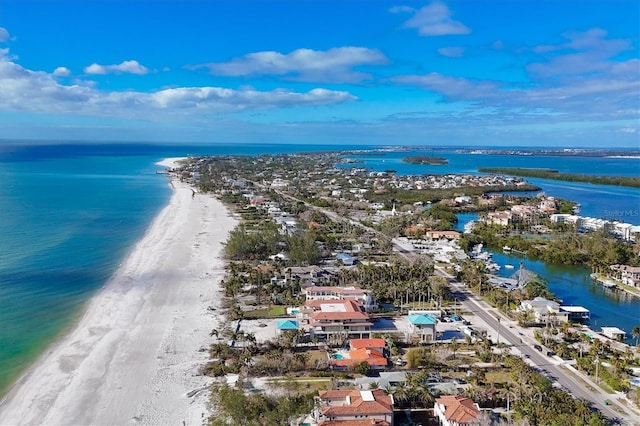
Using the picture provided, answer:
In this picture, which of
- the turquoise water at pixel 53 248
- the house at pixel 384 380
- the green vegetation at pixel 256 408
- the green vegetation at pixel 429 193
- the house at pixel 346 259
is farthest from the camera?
the green vegetation at pixel 429 193

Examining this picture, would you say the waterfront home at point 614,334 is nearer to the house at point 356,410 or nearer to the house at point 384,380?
the house at point 384,380

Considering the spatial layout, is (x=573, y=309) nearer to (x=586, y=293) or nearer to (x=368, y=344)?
(x=586, y=293)

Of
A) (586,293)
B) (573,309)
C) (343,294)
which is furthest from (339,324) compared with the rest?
(586,293)

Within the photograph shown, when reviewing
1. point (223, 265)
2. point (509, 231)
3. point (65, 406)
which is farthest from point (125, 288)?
point (509, 231)

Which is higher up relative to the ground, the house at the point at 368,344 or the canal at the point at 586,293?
the house at the point at 368,344

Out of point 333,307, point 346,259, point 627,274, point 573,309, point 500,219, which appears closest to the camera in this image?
point 333,307

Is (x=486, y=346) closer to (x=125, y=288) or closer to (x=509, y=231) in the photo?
(x=125, y=288)

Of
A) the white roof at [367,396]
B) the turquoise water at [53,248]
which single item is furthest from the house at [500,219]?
the white roof at [367,396]
